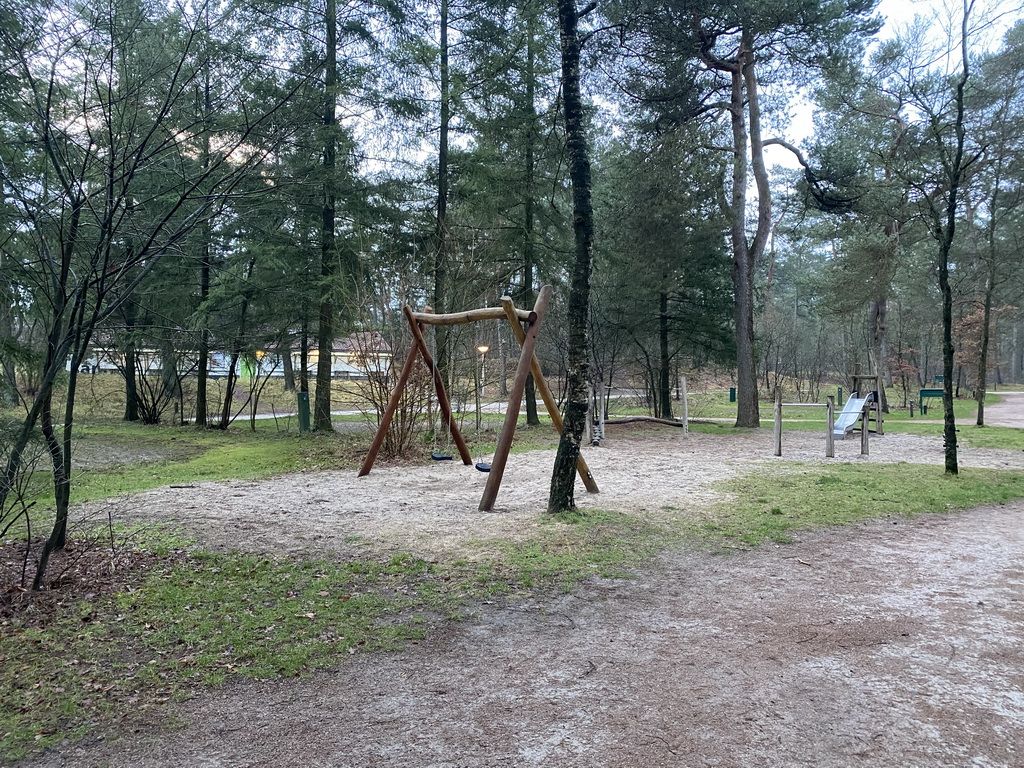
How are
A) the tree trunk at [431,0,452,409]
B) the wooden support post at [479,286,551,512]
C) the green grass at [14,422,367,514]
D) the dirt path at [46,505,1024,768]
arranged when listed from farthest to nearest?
the tree trunk at [431,0,452,409] < the green grass at [14,422,367,514] < the wooden support post at [479,286,551,512] < the dirt path at [46,505,1024,768]

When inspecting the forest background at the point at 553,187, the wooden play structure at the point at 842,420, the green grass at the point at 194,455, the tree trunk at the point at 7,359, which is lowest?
the green grass at the point at 194,455

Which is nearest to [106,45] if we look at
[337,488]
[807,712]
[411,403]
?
[807,712]

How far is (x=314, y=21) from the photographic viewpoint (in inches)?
436

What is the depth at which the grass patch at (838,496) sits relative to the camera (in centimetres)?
546

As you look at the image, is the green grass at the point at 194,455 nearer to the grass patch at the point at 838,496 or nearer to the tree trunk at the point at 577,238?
the tree trunk at the point at 577,238

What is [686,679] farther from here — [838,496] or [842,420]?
[842,420]

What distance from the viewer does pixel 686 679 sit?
2623 mm

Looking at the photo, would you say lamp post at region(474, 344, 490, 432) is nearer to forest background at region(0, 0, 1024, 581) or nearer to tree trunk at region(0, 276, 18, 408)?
forest background at region(0, 0, 1024, 581)

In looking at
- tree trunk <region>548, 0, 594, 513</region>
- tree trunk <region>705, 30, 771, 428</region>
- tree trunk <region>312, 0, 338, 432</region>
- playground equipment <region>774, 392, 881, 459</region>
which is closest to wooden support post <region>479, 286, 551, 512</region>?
tree trunk <region>548, 0, 594, 513</region>

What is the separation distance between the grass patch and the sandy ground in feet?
1.84

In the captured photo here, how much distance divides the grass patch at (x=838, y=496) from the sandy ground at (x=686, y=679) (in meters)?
0.56

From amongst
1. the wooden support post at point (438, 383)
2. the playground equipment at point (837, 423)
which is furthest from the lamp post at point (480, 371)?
the playground equipment at point (837, 423)

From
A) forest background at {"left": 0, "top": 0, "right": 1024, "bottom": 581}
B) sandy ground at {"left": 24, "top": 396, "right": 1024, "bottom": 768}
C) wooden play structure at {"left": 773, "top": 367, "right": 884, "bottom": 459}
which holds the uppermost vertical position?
forest background at {"left": 0, "top": 0, "right": 1024, "bottom": 581}

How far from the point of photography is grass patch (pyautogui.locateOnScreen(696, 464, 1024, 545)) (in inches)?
215
